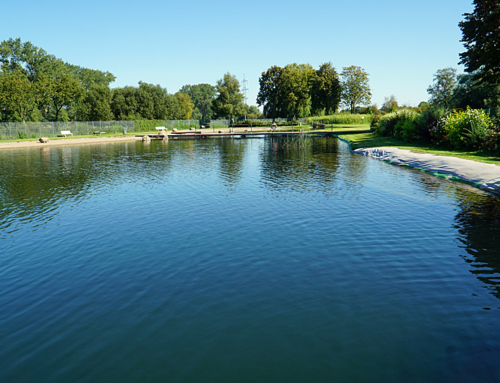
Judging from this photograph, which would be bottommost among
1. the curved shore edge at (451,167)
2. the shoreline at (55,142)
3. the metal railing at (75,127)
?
the curved shore edge at (451,167)

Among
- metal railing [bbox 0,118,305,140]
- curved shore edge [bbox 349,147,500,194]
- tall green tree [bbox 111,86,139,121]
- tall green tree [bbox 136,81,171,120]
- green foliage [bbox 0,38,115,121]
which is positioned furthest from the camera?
tall green tree [bbox 136,81,171,120]

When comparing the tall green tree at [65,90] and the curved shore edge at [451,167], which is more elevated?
the tall green tree at [65,90]

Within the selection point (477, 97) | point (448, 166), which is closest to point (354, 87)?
point (477, 97)

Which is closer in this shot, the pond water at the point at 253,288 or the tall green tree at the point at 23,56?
the pond water at the point at 253,288

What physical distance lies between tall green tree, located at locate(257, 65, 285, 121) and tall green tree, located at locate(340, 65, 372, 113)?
17.6m

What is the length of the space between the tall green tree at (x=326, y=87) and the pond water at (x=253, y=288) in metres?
93.5

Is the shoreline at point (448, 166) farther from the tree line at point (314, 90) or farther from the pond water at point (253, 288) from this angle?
the tree line at point (314, 90)

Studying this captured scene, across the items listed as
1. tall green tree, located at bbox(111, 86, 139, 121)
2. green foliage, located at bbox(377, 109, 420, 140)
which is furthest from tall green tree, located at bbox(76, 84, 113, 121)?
green foliage, located at bbox(377, 109, 420, 140)

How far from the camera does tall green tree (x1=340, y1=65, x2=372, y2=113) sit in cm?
10531

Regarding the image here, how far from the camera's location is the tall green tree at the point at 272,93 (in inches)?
4194

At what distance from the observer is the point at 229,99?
106000 mm

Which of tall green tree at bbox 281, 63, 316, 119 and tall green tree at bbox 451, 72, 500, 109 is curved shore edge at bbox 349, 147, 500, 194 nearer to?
tall green tree at bbox 451, 72, 500, 109

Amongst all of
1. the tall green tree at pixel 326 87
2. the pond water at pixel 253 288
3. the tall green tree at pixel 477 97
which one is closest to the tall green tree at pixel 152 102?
the tall green tree at pixel 326 87

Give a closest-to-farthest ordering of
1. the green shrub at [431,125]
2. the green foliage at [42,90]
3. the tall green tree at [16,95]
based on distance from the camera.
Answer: the green shrub at [431,125], the tall green tree at [16,95], the green foliage at [42,90]
